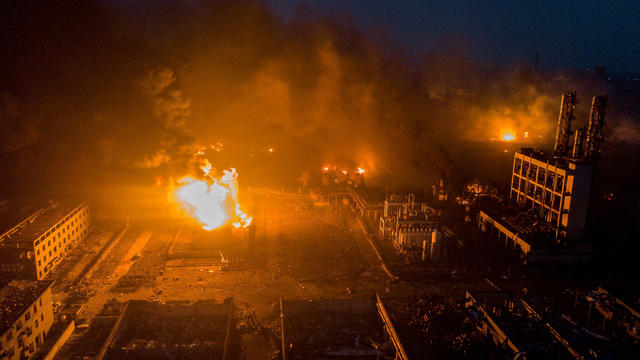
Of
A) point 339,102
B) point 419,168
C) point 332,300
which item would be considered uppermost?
point 339,102

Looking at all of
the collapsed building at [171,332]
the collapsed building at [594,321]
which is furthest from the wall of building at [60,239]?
the collapsed building at [594,321]

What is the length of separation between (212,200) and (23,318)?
11626 mm

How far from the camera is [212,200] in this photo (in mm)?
24172

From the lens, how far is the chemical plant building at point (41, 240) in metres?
17.7

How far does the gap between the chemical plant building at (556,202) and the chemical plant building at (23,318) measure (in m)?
18.3

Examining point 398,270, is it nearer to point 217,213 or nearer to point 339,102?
point 217,213

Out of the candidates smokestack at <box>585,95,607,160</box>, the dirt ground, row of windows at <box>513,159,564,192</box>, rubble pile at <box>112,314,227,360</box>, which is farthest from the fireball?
rubble pile at <box>112,314,227,360</box>

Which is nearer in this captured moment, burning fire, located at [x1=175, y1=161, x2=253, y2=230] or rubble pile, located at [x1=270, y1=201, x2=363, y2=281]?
rubble pile, located at [x1=270, y1=201, x2=363, y2=281]

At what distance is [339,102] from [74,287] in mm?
25130

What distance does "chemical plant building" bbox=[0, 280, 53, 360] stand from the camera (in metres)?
12.6

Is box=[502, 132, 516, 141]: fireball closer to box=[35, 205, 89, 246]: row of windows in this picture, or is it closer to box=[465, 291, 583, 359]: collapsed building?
box=[465, 291, 583, 359]: collapsed building

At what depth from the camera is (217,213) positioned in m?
23.5

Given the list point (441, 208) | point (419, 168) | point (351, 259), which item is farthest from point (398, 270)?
point (419, 168)

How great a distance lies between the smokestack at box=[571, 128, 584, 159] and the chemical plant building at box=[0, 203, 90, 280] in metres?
23.2
